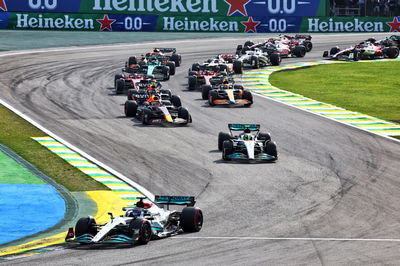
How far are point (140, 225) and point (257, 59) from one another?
39288mm

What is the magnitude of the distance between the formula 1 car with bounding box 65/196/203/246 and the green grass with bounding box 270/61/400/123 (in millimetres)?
21402

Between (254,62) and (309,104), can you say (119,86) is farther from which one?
(254,62)

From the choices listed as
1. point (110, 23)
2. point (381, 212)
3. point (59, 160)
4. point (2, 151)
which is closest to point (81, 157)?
point (59, 160)

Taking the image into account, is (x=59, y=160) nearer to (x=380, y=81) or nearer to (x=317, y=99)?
(x=317, y=99)

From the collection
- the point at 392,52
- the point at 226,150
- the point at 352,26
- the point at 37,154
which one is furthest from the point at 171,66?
the point at 352,26

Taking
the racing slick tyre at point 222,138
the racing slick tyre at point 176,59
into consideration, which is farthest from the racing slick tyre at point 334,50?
the racing slick tyre at point 222,138

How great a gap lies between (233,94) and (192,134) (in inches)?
320

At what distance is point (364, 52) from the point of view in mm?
62594

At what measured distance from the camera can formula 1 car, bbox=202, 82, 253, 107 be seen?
1661 inches

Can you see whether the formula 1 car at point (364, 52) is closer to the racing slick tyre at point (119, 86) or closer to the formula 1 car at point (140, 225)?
the racing slick tyre at point (119, 86)

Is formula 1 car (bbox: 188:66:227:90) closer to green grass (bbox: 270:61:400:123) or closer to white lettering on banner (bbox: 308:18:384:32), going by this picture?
green grass (bbox: 270:61:400:123)

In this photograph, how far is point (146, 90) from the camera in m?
40.7

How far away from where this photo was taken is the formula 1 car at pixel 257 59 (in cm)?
5678

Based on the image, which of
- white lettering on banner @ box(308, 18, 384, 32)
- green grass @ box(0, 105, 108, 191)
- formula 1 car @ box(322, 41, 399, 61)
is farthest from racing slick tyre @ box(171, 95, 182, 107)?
white lettering on banner @ box(308, 18, 384, 32)
